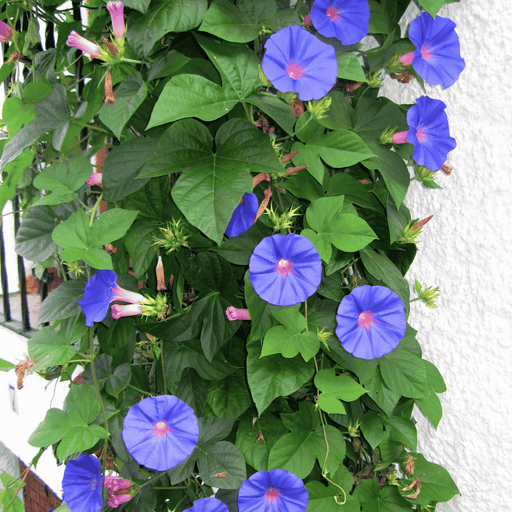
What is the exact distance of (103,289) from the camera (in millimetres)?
706

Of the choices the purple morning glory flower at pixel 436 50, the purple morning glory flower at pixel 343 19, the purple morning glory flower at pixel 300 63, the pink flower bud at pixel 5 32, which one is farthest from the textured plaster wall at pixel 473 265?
the pink flower bud at pixel 5 32

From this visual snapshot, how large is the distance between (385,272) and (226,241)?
0.27 m

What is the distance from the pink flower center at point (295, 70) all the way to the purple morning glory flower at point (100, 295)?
413 millimetres

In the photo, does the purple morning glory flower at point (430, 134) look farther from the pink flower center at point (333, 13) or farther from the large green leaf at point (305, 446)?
the large green leaf at point (305, 446)

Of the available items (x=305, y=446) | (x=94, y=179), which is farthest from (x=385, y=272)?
(x=94, y=179)

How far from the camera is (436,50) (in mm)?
704

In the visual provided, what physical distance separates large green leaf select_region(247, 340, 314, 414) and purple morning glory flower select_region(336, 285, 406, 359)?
9cm

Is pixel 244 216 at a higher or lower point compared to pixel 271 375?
higher

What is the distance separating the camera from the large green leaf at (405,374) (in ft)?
2.40

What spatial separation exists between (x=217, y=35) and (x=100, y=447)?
0.75 meters

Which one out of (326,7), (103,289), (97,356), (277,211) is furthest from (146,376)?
(326,7)

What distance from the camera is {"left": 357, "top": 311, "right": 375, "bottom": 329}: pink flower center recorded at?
0.68 metres

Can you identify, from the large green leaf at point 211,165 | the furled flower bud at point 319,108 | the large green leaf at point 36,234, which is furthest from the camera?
the large green leaf at point 36,234

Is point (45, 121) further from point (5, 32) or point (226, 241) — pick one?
point (226, 241)
